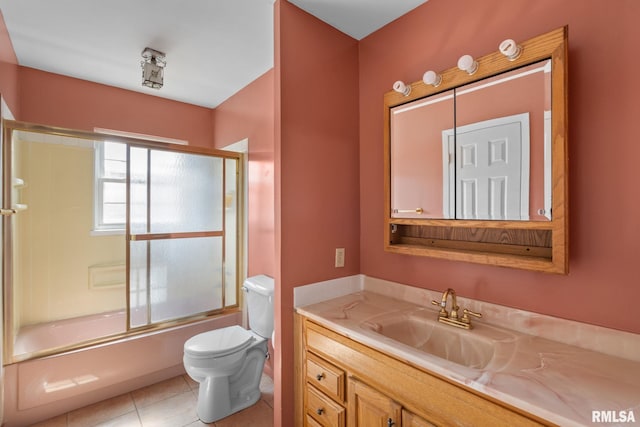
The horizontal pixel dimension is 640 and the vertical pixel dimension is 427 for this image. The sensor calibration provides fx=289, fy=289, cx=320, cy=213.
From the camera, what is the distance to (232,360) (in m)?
1.86

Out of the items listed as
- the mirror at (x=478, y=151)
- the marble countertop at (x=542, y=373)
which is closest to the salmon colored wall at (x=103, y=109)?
the mirror at (x=478, y=151)

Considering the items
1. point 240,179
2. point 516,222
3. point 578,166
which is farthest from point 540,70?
point 240,179

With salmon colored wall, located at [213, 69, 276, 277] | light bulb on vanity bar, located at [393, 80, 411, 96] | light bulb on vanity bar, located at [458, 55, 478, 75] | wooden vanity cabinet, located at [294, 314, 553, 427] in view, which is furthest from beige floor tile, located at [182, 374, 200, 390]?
light bulb on vanity bar, located at [458, 55, 478, 75]

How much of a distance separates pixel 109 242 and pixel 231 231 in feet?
3.39

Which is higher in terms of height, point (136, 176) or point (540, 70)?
point (540, 70)

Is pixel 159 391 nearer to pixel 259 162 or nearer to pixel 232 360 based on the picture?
pixel 232 360

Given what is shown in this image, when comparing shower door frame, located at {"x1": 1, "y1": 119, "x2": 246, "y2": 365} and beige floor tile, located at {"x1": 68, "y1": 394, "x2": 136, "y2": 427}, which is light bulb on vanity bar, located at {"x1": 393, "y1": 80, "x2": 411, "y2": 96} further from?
beige floor tile, located at {"x1": 68, "y1": 394, "x2": 136, "y2": 427}

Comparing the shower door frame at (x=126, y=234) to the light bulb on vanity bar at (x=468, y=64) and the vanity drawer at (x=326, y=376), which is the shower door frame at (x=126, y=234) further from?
the light bulb on vanity bar at (x=468, y=64)

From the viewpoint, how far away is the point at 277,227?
1.50 m

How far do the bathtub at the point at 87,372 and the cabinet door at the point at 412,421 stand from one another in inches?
77.5

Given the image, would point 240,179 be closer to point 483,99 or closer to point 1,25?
point 1,25

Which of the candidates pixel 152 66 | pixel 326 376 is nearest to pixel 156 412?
pixel 326 376

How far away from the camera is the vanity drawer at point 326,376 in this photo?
123 centimetres

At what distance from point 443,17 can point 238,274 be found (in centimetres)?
238
